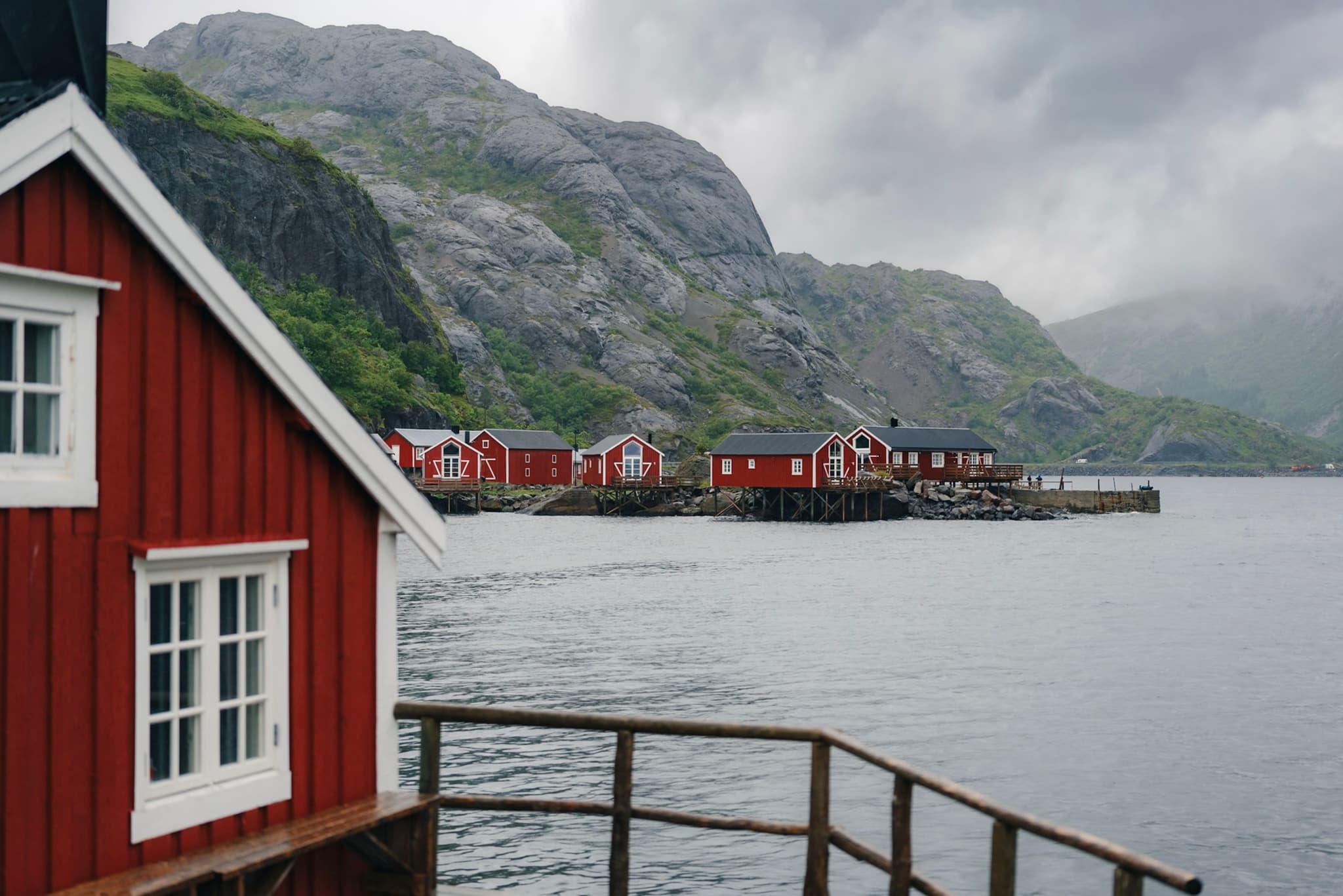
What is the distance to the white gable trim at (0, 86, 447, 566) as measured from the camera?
23.2 feet

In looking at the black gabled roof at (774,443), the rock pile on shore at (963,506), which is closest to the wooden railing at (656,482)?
the black gabled roof at (774,443)

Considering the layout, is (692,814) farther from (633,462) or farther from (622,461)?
(633,462)

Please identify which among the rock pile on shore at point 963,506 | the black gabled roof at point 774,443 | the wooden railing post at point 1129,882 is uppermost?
the black gabled roof at point 774,443

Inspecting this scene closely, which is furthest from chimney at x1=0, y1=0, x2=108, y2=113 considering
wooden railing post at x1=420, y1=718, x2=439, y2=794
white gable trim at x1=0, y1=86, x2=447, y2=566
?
wooden railing post at x1=420, y1=718, x2=439, y2=794

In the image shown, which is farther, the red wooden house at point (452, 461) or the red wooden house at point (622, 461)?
the red wooden house at point (622, 461)

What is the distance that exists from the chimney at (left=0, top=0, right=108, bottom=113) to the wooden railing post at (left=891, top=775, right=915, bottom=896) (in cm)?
793

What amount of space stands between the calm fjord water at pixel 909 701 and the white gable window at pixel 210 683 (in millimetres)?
10241

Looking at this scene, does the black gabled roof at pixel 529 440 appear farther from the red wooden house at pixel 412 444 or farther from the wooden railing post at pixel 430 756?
the wooden railing post at pixel 430 756

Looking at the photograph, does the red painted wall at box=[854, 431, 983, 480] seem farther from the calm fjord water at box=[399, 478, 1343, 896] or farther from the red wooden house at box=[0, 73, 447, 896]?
the red wooden house at box=[0, 73, 447, 896]

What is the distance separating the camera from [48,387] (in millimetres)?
7250

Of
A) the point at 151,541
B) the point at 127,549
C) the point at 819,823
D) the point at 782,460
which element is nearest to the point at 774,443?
the point at 782,460

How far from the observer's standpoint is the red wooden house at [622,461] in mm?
125250

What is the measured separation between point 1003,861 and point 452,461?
119 metres

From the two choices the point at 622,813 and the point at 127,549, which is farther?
the point at 622,813
